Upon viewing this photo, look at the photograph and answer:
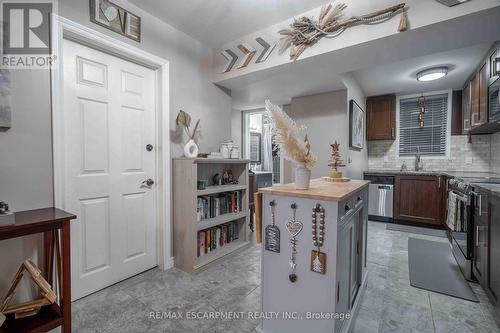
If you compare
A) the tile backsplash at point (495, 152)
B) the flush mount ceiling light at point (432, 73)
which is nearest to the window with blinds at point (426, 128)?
the tile backsplash at point (495, 152)

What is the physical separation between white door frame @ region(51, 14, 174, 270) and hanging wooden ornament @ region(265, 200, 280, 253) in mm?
1405

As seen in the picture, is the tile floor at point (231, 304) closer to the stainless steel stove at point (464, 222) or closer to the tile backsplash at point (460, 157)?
the stainless steel stove at point (464, 222)

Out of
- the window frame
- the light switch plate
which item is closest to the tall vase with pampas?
the light switch plate

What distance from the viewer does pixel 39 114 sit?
161 cm

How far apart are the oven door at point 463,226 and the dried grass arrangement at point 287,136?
1.94 m

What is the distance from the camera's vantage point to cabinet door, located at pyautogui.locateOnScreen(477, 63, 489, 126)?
280 cm

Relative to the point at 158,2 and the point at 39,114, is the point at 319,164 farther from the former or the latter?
the point at 39,114

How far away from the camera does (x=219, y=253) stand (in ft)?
8.77

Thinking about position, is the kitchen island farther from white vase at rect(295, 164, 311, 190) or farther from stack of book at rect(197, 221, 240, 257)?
stack of book at rect(197, 221, 240, 257)

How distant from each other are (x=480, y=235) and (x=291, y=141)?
1.97m

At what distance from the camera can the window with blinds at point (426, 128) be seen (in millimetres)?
4352

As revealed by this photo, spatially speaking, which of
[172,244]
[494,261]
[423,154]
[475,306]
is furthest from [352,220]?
[423,154]

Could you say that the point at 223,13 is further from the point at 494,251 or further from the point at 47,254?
the point at 494,251

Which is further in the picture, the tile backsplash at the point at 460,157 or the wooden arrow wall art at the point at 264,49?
the tile backsplash at the point at 460,157
